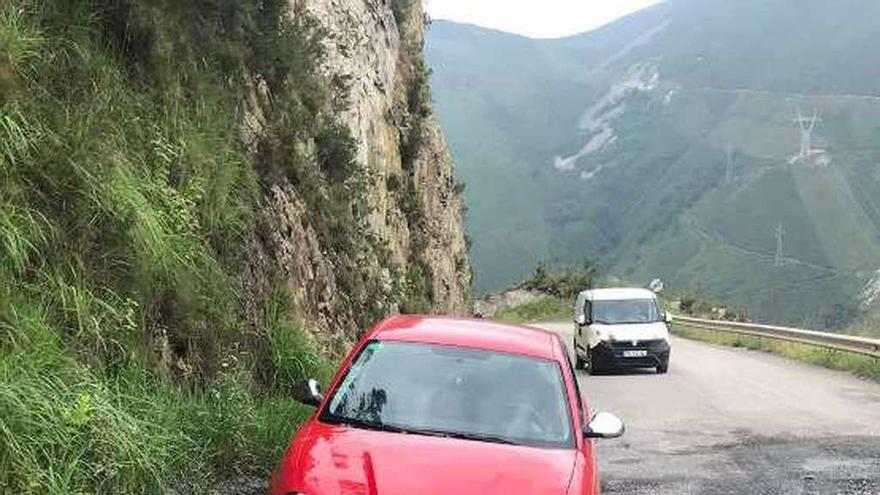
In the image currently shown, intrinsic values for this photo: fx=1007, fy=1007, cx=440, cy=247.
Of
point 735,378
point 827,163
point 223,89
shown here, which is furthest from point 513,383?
point 827,163

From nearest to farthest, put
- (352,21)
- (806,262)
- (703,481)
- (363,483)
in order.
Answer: (363,483) → (703,481) → (352,21) → (806,262)

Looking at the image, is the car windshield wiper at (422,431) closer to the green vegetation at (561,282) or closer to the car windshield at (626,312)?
the car windshield at (626,312)

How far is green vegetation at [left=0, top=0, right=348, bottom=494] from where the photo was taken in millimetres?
5355

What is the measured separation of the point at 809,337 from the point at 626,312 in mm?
5350

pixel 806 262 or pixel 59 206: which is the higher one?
pixel 59 206

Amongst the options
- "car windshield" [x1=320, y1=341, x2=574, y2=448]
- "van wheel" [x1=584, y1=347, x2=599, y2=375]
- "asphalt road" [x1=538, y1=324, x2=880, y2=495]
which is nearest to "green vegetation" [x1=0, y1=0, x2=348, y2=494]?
"car windshield" [x1=320, y1=341, x2=574, y2=448]

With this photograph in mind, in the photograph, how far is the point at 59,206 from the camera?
668 cm

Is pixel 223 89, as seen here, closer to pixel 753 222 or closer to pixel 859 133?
pixel 753 222

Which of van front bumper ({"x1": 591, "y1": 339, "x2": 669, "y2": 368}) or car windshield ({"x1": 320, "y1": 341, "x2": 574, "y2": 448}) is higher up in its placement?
car windshield ({"x1": 320, "y1": 341, "x2": 574, "y2": 448})

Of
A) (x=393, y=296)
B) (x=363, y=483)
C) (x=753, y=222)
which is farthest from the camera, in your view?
(x=753, y=222)

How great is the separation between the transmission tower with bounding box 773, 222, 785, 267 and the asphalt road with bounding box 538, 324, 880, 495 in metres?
141

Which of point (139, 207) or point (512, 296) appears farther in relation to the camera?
point (512, 296)

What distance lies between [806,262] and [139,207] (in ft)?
519

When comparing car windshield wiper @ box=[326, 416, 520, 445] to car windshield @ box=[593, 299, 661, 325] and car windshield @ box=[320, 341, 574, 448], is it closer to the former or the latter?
car windshield @ box=[320, 341, 574, 448]
